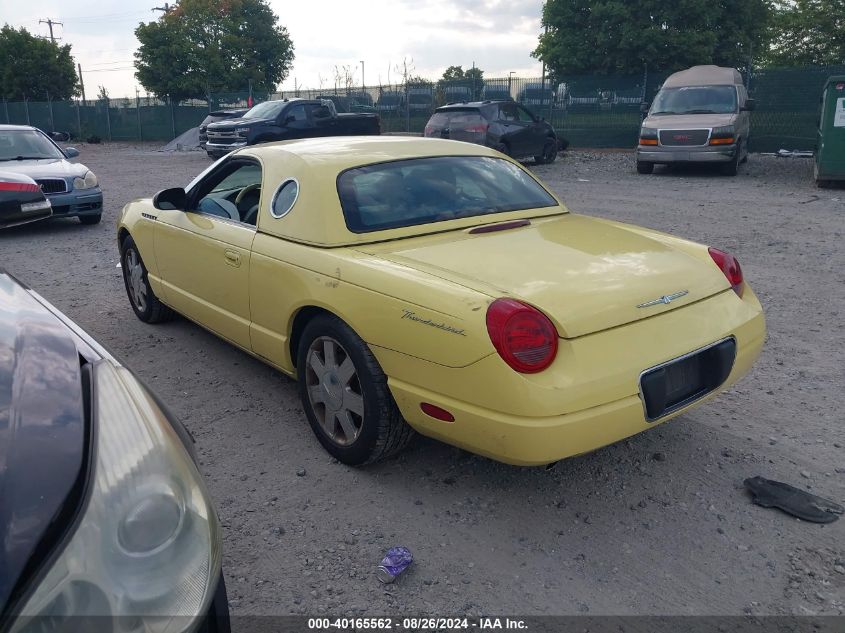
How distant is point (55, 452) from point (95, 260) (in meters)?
7.53

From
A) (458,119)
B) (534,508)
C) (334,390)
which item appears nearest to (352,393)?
(334,390)

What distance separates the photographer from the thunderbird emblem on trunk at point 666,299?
9.54 ft

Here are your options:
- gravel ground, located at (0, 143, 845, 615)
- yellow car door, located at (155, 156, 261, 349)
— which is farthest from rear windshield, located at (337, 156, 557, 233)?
gravel ground, located at (0, 143, 845, 615)

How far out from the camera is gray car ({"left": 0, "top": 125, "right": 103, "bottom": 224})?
1010 centimetres

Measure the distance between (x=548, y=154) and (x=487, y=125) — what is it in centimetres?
298

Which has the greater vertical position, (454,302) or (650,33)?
(650,33)

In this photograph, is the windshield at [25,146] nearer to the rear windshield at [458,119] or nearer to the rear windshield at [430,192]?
the rear windshield at [458,119]

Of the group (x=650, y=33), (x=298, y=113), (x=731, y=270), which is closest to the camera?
(x=731, y=270)

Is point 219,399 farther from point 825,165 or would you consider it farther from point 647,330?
point 825,165

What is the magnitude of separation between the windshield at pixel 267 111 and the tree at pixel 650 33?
725 inches

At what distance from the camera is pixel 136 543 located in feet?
4.50

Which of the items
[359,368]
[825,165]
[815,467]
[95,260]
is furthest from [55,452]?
[825,165]

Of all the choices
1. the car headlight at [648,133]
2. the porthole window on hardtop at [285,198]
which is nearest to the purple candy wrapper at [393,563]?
the porthole window on hardtop at [285,198]

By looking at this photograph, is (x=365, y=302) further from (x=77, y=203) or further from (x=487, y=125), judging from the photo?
(x=487, y=125)
